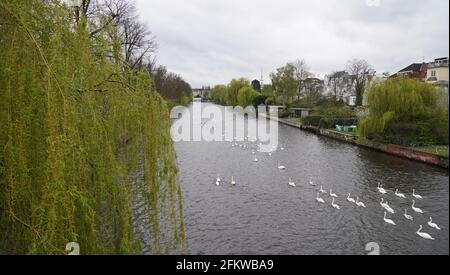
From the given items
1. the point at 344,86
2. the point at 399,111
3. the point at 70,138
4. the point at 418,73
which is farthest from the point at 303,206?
the point at 344,86

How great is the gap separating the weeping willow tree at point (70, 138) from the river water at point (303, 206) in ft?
15.6

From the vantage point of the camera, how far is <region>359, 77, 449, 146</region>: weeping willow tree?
23.6 metres

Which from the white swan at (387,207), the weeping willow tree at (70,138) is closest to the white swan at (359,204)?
the white swan at (387,207)

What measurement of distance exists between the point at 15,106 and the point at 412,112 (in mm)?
25688

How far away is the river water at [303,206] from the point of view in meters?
11.1

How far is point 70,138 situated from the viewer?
12.9 ft

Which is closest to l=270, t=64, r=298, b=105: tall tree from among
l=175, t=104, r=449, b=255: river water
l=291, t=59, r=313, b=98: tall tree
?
l=291, t=59, r=313, b=98: tall tree

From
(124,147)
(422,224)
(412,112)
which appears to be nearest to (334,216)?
(422,224)

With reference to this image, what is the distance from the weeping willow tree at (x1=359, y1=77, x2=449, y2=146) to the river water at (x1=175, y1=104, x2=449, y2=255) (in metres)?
2.14

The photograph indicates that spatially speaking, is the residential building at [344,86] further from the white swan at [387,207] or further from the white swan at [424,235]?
the white swan at [424,235]

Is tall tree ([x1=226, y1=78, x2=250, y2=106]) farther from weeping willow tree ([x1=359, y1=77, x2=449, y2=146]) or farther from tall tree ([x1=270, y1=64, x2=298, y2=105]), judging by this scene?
weeping willow tree ([x1=359, y1=77, x2=449, y2=146])

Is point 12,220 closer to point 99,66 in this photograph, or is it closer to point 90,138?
point 90,138

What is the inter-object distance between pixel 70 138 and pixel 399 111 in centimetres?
2580
